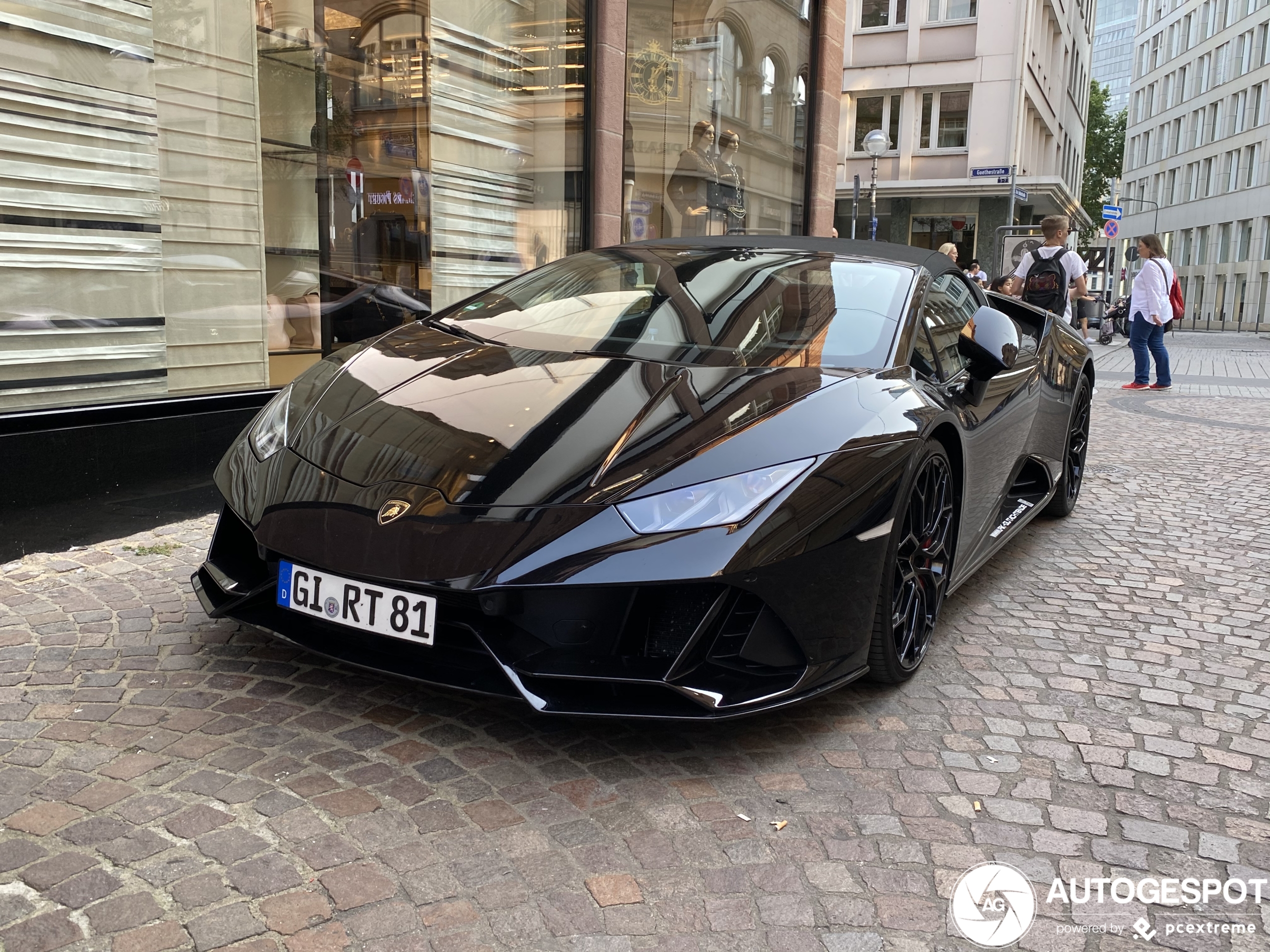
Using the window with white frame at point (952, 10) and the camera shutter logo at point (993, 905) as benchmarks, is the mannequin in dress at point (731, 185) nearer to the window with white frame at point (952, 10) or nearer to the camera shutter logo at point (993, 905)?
the camera shutter logo at point (993, 905)

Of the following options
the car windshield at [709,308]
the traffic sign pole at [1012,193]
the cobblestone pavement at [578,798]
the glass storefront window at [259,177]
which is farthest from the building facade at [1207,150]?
the cobblestone pavement at [578,798]

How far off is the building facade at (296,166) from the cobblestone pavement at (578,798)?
5.12 feet

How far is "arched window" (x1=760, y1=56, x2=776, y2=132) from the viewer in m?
12.3

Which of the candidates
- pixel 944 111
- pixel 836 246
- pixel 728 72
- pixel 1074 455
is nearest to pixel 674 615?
pixel 836 246

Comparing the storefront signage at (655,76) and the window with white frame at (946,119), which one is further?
the window with white frame at (946,119)

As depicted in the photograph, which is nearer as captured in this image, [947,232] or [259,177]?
[259,177]

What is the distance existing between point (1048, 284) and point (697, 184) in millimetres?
3698

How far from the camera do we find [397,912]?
6.44 feet

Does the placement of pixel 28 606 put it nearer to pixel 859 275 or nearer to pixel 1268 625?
pixel 859 275

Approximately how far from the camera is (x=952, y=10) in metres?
32.1

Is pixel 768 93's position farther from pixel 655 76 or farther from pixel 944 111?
pixel 944 111

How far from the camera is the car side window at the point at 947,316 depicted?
11.7 ft

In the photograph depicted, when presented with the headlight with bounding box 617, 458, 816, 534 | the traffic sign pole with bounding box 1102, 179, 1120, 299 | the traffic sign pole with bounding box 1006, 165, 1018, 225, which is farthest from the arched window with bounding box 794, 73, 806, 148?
the traffic sign pole with bounding box 1006, 165, 1018, 225

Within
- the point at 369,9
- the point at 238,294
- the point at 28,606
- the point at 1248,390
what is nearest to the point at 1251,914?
the point at 28,606
